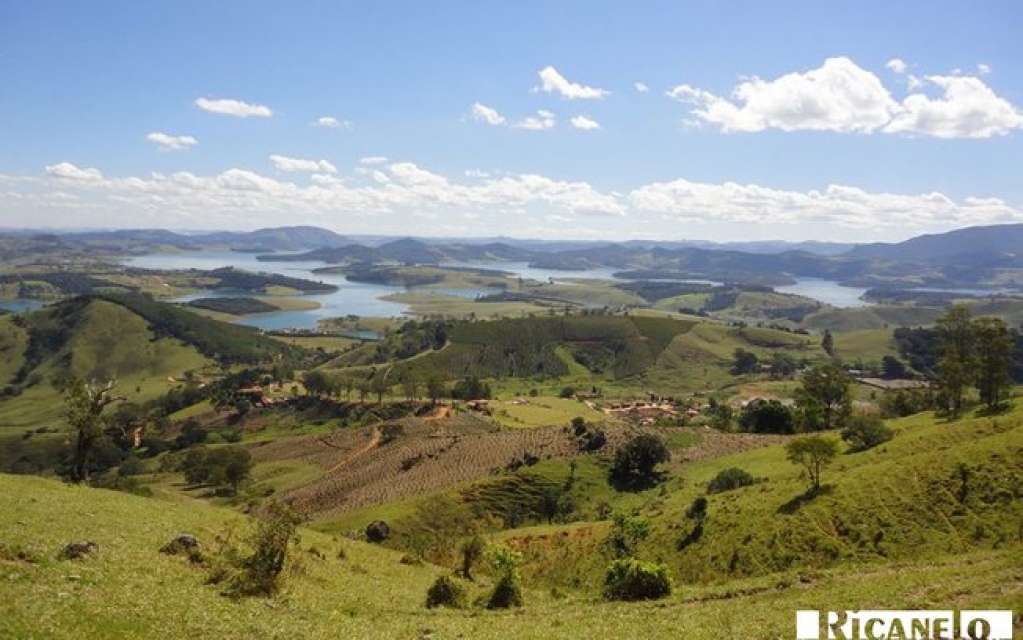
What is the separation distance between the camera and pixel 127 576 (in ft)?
91.8

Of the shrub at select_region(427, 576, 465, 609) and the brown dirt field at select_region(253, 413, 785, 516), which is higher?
the shrub at select_region(427, 576, 465, 609)

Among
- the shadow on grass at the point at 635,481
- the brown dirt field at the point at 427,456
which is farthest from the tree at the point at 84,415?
the shadow on grass at the point at 635,481

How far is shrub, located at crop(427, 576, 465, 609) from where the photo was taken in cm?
3669

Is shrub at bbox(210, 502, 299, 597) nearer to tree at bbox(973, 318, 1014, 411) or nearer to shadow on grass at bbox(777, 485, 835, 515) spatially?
Result: shadow on grass at bbox(777, 485, 835, 515)

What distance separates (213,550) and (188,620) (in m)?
15.2

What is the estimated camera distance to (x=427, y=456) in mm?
129625

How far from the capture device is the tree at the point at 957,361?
3563 inches

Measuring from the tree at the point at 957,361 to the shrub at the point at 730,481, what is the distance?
31.8 metres

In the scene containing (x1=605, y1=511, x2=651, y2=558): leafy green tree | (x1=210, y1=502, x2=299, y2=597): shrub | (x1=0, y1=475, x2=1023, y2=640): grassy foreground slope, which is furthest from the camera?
(x1=605, y1=511, x2=651, y2=558): leafy green tree

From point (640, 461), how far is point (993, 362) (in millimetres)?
47503

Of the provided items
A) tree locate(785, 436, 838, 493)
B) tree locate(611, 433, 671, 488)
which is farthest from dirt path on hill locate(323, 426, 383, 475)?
tree locate(785, 436, 838, 493)

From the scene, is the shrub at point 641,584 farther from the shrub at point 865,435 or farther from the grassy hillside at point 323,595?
the shrub at point 865,435

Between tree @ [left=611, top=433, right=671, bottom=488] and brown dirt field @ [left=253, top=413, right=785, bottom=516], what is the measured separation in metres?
9.69

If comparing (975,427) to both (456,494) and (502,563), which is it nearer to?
(502,563)
